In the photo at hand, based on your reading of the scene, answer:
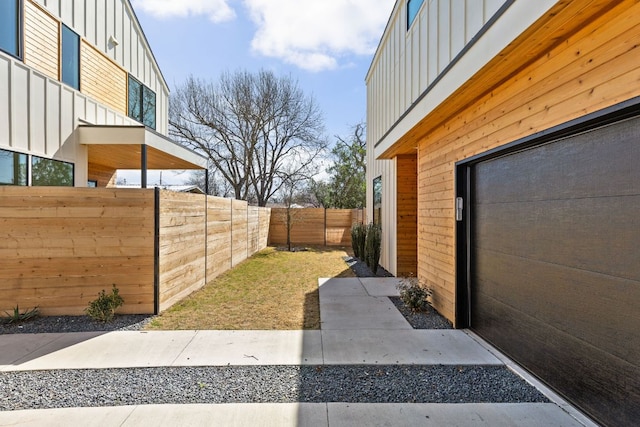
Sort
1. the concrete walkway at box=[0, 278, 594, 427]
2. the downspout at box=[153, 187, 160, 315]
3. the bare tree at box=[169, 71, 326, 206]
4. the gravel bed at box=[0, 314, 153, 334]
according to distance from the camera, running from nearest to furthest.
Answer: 1. the concrete walkway at box=[0, 278, 594, 427]
2. the gravel bed at box=[0, 314, 153, 334]
3. the downspout at box=[153, 187, 160, 315]
4. the bare tree at box=[169, 71, 326, 206]

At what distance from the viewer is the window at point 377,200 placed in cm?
944

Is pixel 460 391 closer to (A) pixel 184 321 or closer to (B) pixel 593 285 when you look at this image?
(B) pixel 593 285

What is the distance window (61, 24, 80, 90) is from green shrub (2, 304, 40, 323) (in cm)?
482

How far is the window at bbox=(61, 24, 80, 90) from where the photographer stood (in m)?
7.02

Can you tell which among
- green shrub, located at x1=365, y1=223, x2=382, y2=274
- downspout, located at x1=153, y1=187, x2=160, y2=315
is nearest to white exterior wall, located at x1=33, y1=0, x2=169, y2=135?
downspout, located at x1=153, y1=187, x2=160, y2=315

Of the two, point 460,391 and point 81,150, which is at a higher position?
point 81,150

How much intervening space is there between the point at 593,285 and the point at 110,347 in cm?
466

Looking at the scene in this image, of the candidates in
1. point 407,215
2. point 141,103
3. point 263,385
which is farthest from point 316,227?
point 263,385

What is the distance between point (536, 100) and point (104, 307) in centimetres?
564

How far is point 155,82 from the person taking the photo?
11438 millimetres

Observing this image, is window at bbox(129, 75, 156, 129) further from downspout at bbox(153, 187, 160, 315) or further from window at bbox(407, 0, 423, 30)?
window at bbox(407, 0, 423, 30)

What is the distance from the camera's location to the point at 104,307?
15.4 feet

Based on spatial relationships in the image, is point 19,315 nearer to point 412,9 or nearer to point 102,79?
point 102,79

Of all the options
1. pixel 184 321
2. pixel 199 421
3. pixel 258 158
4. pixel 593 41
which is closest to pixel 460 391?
pixel 199 421
